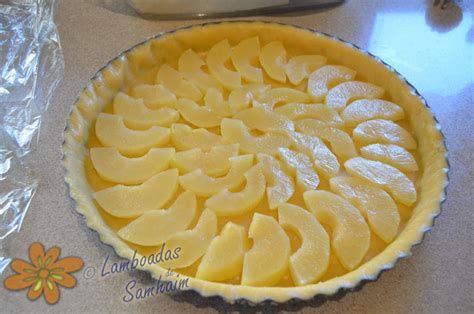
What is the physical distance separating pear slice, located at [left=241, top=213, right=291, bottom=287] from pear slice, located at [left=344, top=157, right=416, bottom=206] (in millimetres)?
330

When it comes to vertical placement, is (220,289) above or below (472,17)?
below

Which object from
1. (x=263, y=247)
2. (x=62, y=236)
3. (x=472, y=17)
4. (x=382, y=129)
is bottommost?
(x=62, y=236)

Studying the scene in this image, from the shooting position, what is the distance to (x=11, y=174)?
138cm

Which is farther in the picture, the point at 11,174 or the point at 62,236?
the point at 11,174

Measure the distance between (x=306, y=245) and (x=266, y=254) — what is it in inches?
4.3

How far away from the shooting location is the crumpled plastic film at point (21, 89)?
1.33m

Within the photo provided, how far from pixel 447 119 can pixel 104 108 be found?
1230 millimetres

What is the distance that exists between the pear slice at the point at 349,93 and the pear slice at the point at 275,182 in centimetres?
34

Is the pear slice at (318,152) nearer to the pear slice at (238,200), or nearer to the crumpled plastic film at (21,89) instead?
the pear slice at (238,200)

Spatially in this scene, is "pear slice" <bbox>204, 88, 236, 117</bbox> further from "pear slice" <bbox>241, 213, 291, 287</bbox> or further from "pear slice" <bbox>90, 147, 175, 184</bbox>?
"pear slice" <bbox>241, 213, 291, 287</bbox>

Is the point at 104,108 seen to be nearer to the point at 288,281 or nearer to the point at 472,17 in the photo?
the point at 288,281

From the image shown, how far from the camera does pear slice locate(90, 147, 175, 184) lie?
132 centimetres

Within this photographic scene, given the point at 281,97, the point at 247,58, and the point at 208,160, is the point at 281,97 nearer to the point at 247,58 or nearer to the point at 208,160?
the point at 247,58

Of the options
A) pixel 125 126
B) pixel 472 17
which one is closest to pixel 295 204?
pixel 125 126
